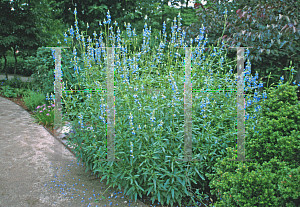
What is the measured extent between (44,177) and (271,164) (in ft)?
9.48

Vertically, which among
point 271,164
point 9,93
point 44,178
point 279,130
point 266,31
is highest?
point 266,31

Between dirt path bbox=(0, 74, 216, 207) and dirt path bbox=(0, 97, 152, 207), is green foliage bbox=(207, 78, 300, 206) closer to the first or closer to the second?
dirt path bbox=(0, 74, 216, 207)

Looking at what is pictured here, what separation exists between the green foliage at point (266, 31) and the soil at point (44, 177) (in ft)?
11.5

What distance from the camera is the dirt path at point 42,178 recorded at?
108 inches

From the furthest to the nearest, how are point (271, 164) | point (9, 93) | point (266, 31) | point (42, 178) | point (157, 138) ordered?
1. point (9, 93)
2. point (266, 31)
3. point (42, 178)
4. point (157, 138)
5. point (271, 164)

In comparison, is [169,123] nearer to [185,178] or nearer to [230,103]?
[185,178]

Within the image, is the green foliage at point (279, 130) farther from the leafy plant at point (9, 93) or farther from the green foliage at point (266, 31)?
the leafy plant at point (9, 93)

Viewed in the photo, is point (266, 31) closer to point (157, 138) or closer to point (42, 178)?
point (157, 138)

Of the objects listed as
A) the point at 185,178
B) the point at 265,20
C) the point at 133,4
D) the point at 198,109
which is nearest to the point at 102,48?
the point at 198,109

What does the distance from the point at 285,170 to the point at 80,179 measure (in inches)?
100

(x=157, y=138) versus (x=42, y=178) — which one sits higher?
(x=157, y=138)

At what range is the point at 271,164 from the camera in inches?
76.9

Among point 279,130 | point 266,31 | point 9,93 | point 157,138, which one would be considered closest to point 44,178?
point 157,138

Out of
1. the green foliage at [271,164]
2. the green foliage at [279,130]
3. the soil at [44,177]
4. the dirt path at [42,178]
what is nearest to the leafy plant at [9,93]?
the soil at [44,177]
